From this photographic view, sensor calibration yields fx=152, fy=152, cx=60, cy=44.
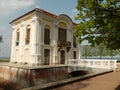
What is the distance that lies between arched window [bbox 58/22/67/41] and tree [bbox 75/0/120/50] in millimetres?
19551

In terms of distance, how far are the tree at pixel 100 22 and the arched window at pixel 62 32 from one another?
64.1ft

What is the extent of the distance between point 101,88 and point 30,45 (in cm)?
1653

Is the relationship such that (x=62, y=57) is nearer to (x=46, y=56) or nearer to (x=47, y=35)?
(x=46, y=56)

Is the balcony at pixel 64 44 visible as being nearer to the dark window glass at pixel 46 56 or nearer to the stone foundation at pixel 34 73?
the dark window glass at pixel 46 56

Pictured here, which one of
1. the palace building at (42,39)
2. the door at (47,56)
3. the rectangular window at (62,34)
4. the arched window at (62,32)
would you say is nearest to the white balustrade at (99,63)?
the palace building at (42,39)

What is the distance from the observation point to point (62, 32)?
88.4 ft

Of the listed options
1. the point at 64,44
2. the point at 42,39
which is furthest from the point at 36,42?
the point at 64,44

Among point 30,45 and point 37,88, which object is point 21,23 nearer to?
point 30,45

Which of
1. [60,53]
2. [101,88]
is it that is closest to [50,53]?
[60,53]

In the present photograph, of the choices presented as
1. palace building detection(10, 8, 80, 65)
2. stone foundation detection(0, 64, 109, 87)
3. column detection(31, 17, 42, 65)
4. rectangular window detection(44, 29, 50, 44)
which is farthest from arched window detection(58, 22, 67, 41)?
stone foundation detection(0, 64, 109, 87)

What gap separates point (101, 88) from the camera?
8352mm

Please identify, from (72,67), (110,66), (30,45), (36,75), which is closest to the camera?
(36,75)

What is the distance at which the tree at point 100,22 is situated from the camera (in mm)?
5715

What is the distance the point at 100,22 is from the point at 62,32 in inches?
822
